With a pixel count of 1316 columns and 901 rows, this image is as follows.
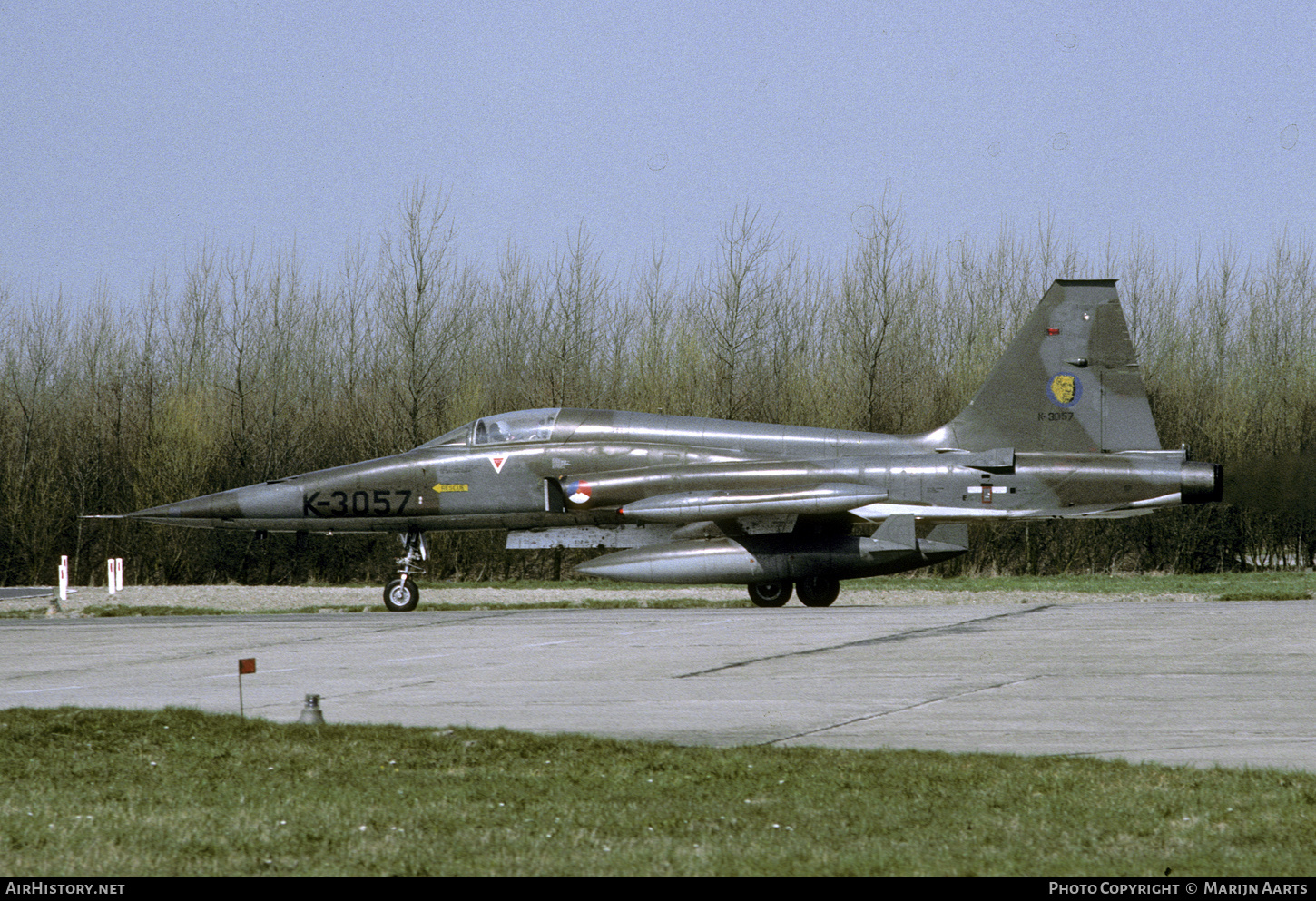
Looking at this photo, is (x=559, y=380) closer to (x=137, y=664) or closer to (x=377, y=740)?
(x=137, y=664)

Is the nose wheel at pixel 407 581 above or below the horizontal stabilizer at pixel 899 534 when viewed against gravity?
below

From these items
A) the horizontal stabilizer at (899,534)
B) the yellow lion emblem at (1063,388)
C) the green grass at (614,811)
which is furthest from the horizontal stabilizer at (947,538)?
the green grass at (614,811)

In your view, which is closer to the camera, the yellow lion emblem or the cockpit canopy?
the yellow lion emblem

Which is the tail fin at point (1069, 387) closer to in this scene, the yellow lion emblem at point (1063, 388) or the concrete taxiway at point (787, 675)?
the yellow lion emblem at point (1063, 388)

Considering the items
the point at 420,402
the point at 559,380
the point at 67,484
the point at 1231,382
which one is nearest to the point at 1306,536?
the point at 1231,382

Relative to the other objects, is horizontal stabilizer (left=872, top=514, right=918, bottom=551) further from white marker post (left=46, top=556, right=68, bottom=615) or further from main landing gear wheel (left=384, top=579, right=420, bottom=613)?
white marker post (left=46, top=556, right=68, bottom=615)

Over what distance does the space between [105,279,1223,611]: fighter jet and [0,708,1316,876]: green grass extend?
11.0 m

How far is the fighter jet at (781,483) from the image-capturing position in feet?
62.3

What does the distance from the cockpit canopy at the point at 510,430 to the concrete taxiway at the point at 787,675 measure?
10.5 feet

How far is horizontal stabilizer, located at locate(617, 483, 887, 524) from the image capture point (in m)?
19.0

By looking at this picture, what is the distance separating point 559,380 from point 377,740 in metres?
30.9

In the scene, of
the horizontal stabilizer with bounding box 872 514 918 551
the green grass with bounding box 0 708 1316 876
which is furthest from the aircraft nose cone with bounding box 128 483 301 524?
the green grass with bounding box 0 708 1316 876

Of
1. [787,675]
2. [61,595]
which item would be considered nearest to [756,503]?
[787,675]

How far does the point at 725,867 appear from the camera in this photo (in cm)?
515
